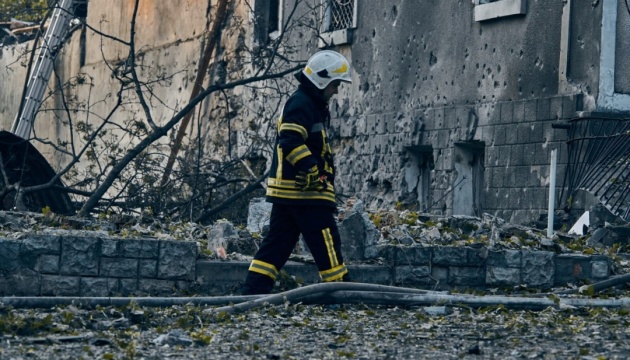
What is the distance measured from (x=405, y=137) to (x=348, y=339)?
9191 millimetres

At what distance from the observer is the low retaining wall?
8.81 meters

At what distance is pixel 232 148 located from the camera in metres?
19.5

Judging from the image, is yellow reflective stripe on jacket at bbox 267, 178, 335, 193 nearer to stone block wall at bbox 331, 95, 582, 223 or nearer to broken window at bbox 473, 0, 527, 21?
stone block wall at bbox 331, 95, 582, 223

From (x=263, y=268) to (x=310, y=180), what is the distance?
0.70 m

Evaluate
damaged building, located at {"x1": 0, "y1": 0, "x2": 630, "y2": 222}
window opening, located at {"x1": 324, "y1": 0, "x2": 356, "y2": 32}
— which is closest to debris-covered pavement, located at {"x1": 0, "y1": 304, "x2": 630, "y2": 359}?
damaged building, located at {"x1": 0, "y1": 0, "x2": 630, "y2": 222}

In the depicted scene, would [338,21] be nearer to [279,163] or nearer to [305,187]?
[279,163]

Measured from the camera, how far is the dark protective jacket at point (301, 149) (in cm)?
862

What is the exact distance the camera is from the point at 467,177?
49.0 ft

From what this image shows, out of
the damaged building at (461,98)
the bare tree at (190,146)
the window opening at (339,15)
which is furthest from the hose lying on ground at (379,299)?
the window opening at (339,15)

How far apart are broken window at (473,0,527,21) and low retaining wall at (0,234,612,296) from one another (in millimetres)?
4210

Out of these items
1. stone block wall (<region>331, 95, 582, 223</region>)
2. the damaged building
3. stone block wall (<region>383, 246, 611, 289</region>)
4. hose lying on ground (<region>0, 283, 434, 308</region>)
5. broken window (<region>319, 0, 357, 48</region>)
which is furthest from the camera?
broken window (<region>319, 0, 357, 48</region>)

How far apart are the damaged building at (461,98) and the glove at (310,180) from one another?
4513 millimetres

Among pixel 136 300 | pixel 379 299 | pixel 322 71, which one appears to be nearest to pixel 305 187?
pixel 322 71

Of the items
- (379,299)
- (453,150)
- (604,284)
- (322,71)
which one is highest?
(322,71)
